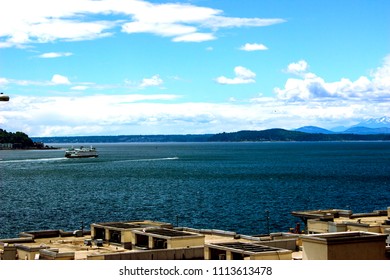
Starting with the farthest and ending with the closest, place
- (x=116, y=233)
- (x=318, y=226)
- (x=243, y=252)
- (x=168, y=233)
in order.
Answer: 1. (x=318, y=226)
2. (x=116, y=233)
3. (x=168, y=233)
4. (x=243, y=252)

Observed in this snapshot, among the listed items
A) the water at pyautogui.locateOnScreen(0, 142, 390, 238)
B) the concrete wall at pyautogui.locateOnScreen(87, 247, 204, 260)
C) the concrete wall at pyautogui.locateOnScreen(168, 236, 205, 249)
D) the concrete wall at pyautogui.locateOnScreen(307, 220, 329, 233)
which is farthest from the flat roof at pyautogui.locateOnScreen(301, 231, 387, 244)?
the water at pyautogui.locateOnScreen(0, 142, 390, 238)

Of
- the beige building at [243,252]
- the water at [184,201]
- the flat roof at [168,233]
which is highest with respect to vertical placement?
the beige building at [243,252]

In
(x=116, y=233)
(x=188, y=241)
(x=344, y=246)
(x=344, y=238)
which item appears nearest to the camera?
(x=344, y=246)

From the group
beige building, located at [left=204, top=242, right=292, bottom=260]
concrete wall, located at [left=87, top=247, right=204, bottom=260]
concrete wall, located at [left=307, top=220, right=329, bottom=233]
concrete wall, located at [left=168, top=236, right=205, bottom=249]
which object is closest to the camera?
beige building, located at [left=204, top=242, right=292, bottom=260]

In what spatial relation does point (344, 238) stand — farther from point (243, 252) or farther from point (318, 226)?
point (318, 226)

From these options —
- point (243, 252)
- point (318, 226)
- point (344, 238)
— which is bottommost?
point (318, 226)

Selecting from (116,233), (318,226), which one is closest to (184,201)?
(318,226)

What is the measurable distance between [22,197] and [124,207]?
31546 millimetres

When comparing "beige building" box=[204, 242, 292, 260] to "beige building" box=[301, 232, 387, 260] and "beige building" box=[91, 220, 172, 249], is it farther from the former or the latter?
"beige building" box=[91, 220, 172, 249]

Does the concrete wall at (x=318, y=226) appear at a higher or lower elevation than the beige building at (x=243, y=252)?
lower

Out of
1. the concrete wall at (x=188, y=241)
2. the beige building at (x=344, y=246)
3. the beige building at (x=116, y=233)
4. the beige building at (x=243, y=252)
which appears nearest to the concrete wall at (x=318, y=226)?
the beige building at (x=116, y=233)

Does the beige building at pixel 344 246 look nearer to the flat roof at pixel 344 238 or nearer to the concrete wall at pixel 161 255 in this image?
the flat roof at pixel 344 238
